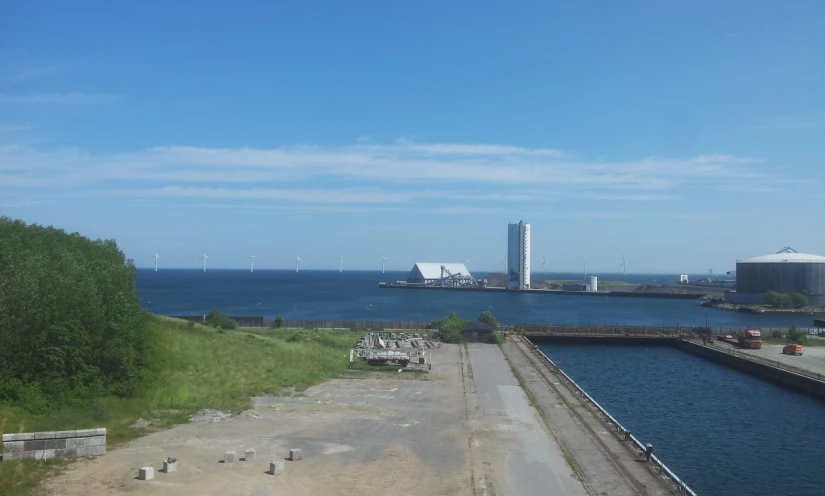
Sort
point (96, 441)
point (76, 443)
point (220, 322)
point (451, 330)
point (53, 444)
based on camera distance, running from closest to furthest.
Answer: point (53, 444)
point (76, 443)
point (96, 441)
point (451, 330)
point (220, 322)

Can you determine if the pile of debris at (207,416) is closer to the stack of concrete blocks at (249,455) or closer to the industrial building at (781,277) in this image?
the stack of concrete blocks at (249,455)

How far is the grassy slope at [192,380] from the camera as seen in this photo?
24734mm

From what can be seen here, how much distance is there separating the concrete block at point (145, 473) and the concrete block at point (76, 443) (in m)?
3.49

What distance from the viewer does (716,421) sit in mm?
34281

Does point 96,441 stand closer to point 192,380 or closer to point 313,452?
point 313,452

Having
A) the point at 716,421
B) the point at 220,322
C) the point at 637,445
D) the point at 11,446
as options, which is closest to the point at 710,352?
the point at 716,421

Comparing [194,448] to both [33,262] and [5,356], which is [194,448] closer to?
[5,356]

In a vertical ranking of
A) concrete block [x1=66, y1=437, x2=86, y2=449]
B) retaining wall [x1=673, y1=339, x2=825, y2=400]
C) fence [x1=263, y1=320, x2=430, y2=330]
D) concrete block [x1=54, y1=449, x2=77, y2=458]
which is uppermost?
fence [x1=263, y1=320, x2=430, y2=330]

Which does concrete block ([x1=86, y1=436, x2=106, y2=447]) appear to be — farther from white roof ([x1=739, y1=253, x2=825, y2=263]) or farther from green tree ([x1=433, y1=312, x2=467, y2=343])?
white roof ([x1=739, y1=253, x2=825, y2=263])

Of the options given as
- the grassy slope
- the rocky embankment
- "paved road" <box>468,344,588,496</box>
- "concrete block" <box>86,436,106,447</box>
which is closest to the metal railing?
"paved road" <box>468,344,588,496</box>

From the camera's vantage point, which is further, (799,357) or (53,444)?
(799,357)

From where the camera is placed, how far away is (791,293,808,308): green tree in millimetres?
126188

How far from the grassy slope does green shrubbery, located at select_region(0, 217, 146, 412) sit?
974 mm

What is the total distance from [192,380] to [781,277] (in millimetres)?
134114
